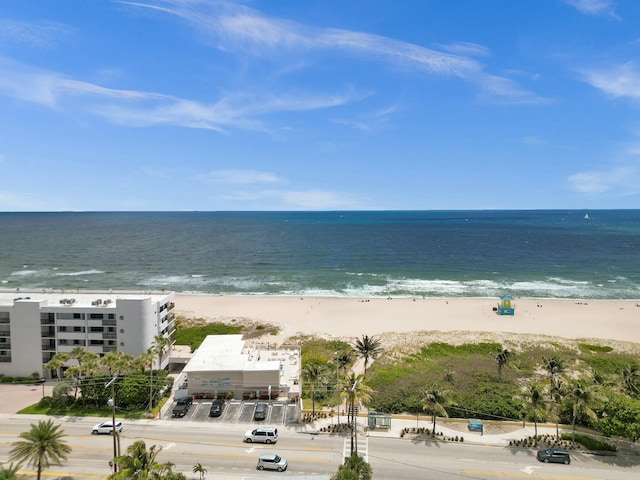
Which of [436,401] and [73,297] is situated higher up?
[73,297]

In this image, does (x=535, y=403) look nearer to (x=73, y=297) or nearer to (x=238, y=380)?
(x=238, y=380)

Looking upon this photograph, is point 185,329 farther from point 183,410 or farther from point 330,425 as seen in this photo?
point 330,425

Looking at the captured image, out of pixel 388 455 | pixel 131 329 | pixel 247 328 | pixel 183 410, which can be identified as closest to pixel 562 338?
pixel 388 455

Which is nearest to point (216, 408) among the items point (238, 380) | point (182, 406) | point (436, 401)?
point (182, 406)

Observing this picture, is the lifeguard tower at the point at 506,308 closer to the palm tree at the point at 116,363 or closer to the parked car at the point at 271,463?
the parked car at the point at 271,463

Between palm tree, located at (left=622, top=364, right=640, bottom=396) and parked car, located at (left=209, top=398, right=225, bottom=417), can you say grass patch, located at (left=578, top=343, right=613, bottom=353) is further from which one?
parked car, located at (left=209, top=398, right=225, bottom=417)
